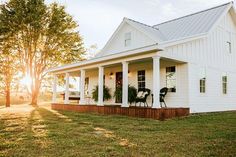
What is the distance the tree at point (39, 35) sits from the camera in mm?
20000

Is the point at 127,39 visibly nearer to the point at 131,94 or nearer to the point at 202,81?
the point at 131,94

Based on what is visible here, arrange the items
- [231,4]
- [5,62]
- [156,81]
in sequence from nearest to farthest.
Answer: [156,81]
[231,4]
[5,62]

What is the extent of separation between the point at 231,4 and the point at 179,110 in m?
7.73

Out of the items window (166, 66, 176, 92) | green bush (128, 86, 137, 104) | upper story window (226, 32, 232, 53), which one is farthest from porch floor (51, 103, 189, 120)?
upper story window (226, 32, 232, 53)

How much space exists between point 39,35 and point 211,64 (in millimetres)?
14962

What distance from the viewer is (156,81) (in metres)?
8.88

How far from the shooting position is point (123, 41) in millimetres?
14156

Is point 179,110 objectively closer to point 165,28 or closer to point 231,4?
point 165,28

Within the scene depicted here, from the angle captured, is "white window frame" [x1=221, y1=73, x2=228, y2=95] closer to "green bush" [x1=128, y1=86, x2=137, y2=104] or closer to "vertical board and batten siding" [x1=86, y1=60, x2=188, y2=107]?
"vertical board and batten siding" [x1=86, y1=60, x2=188, y2=107]

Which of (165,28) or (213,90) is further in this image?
(165,28)

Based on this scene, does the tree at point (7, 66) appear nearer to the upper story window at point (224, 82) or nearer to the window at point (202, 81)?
the window at point (202, 81)

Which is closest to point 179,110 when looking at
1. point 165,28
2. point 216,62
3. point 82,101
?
point 216,62

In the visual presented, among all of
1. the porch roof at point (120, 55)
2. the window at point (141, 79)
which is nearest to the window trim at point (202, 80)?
the window at point (141, 79)

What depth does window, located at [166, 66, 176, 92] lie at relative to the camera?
1127cm
